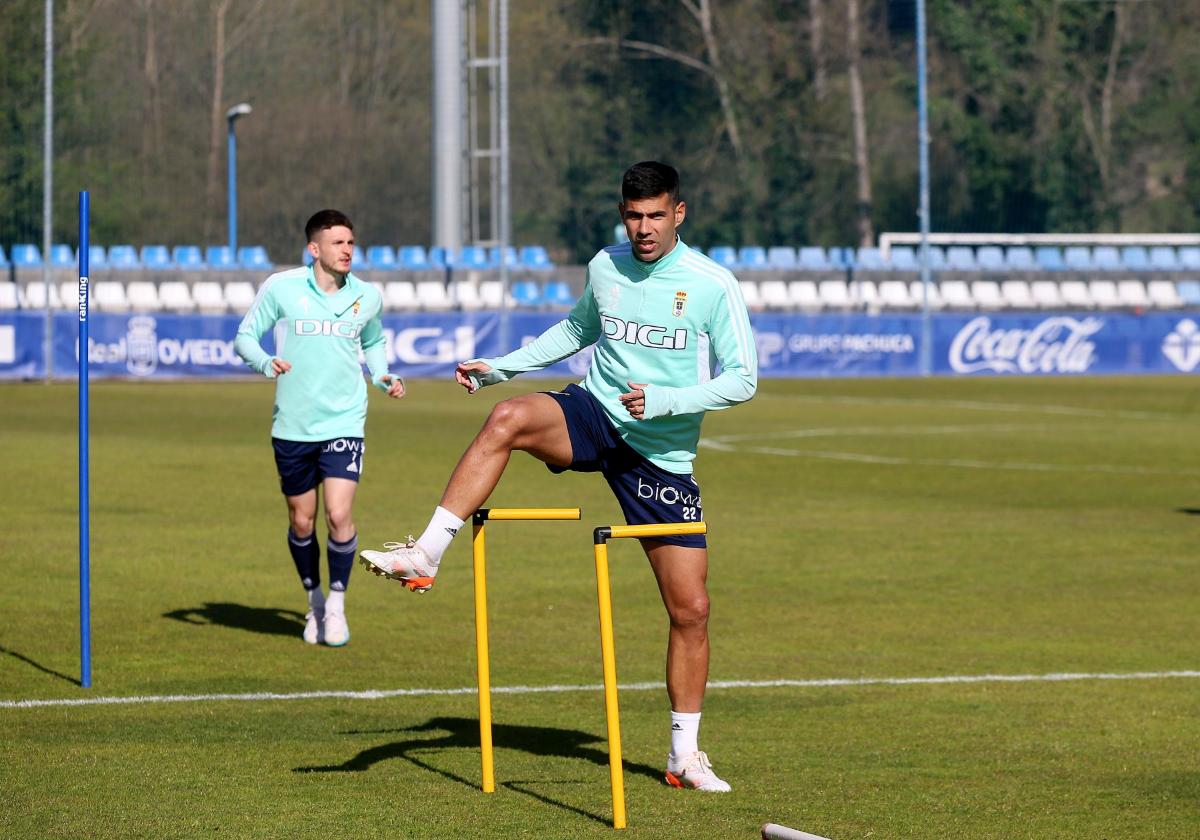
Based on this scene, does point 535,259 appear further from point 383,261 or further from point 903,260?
point 903,260

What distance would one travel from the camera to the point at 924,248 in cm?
4894

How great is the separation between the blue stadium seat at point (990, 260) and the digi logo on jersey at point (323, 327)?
147 ft

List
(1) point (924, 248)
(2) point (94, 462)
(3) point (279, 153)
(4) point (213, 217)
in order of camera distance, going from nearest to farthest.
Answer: (2) point (94, 462)
(1) point (924, 248)
(4) point (213, 217)
(3) point (279, 153)

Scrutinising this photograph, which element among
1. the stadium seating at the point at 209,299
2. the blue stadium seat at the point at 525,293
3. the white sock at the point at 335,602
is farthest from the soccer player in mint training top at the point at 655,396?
the blue stadium seat at the point at 525,293

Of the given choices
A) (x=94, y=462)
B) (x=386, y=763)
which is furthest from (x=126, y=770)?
(x=94, y=462)

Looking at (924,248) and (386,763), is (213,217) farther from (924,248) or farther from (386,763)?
(386,763)

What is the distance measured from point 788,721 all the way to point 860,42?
57.5m

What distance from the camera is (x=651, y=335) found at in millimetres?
6855

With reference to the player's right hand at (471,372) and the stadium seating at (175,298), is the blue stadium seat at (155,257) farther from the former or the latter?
the player's right hand at (471,372)

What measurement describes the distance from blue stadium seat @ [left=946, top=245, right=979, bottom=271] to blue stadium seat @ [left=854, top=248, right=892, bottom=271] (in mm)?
1838

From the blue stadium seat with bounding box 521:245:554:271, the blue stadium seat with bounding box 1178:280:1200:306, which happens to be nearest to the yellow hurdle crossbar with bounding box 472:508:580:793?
the blue stadium seat with bounding box 521:245:554:271

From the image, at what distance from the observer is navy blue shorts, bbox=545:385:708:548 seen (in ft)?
22.6

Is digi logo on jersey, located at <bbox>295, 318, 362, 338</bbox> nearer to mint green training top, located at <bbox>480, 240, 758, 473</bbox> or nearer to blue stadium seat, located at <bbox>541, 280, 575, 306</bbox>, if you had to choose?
mint green training top, located at <bbox>480, 240, 758, 473</bbox>

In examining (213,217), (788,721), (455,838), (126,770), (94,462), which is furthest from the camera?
(213,217)
